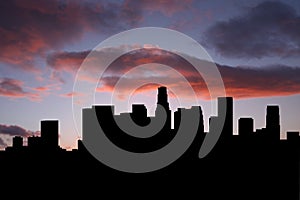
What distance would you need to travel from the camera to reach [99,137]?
106 ft

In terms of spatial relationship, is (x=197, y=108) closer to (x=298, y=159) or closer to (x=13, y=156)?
(x=298, y=159)

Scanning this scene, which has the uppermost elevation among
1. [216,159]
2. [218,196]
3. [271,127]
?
[271,127]

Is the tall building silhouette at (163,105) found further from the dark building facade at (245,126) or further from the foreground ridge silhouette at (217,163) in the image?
the dark building facade at (245,126)

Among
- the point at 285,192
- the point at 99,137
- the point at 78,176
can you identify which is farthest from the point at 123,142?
the point at 285,192

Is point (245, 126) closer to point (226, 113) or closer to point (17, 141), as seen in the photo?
point (226, 113)

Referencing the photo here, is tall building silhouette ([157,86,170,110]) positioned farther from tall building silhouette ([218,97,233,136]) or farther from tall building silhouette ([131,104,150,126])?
tall building silhouette ([218,97,233,136])

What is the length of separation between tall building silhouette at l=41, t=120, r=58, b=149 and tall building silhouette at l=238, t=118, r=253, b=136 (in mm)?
12403

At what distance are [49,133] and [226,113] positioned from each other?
39.2 ft

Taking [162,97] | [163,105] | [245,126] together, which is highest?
[162,97]

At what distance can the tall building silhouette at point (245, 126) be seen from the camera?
3209 centimetres

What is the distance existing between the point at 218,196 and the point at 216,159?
93.5 inches

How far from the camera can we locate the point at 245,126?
1264 inches

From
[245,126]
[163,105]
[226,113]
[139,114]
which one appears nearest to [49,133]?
[139,114]

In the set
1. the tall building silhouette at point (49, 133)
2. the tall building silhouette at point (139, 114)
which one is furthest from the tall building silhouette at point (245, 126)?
the tall building silhouette at point (49, 133)
